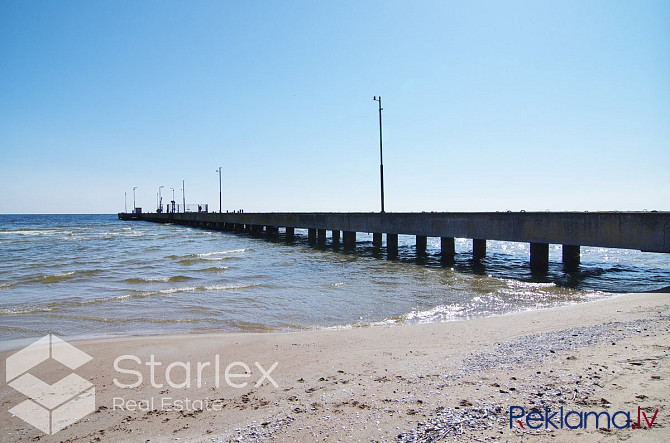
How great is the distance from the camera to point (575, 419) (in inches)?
132

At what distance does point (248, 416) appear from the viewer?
3.74m

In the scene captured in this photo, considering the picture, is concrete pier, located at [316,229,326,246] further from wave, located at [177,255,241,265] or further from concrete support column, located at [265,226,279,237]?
concrete support column, located at [265,226,279,237]

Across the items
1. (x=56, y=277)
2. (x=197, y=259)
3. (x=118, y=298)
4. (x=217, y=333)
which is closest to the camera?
(x=217, y=333)

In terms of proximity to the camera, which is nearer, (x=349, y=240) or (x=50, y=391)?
(x=50, y=391)

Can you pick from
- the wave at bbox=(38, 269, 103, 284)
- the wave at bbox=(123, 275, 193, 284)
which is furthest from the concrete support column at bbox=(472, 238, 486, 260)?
the wave at bbox=(38, 269, 103, 284)

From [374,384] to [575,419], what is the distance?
74.0 inches

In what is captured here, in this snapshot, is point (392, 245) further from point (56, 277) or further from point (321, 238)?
point (56, 277)

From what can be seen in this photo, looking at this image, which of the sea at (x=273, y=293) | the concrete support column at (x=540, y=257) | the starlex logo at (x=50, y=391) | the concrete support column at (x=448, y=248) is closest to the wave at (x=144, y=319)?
the sea at (x=273, y=293)

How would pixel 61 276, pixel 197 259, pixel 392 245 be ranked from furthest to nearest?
pixel 392 245 → pixel 197 259 → pixel 61 276

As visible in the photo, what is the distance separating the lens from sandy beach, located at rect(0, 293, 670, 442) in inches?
133

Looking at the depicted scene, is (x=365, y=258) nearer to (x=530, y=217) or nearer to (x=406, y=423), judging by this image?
(x=530, y=217)

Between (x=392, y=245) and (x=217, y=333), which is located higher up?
(x=392, y=245)

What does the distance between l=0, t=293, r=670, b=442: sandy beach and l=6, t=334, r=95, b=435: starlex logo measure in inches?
4.3

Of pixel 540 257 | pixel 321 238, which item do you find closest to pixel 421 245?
pixel 540 257
